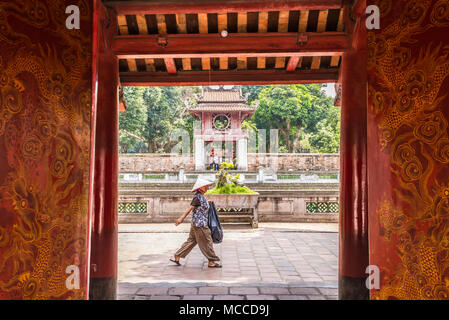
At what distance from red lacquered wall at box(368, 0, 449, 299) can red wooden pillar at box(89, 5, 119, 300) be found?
115 inches

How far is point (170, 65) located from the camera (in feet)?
15.8

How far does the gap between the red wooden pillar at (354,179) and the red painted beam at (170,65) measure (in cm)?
234

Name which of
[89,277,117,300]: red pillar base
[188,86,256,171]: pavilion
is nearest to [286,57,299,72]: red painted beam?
[89,277,117,300]: red pillar base

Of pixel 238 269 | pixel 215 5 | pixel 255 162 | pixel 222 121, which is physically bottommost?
pixel 238 269

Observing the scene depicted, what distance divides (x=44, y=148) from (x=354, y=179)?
3.19 meters

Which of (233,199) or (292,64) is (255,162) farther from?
(292,64)

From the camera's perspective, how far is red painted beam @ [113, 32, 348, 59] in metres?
4.06

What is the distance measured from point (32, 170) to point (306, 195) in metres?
10.5

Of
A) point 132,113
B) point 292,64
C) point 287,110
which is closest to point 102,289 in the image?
point 292,64

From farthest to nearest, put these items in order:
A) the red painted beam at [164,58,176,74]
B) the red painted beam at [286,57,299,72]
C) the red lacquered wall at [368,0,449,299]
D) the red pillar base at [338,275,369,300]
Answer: the red painted beam at [164,58,176,74]
the red painted beam at [286,57,299,72]
the red pillar base at [338,275,369,300]
the red lacquered wall at [368,0,449,299]

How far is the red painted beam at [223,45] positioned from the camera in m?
4.06

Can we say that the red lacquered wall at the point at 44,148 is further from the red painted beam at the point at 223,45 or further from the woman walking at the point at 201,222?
the woman walking at the point at 201,222

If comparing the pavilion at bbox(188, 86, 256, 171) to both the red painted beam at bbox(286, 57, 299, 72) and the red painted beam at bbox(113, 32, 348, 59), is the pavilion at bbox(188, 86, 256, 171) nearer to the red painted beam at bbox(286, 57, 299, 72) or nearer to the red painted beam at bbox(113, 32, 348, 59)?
the red painted beam at bbox(286, 57, 299, 72)
